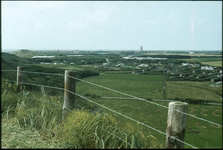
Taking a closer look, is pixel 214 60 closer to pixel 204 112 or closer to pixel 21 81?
pixel 204 112

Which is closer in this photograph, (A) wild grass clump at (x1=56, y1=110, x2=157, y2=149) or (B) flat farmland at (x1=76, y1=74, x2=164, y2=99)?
(A) wild grass clump at (x1=56, y1=110, x2=157, y2=149)

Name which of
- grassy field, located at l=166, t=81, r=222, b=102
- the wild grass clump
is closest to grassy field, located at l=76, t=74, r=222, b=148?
grassy field, located at l=166, t=81, r=222, b=102

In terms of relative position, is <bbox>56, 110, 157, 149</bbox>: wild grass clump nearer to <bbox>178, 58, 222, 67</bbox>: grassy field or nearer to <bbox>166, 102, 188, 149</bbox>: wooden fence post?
<bbox>166, 102, 188, 149</bbox>: wooden fence post

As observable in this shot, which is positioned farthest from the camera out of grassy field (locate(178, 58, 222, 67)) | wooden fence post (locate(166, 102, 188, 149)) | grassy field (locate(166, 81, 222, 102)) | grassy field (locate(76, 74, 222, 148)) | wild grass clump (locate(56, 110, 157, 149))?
grassy field (locate(178, 58, 222, 67))

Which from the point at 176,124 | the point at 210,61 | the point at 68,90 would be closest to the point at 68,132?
the point at 68,90

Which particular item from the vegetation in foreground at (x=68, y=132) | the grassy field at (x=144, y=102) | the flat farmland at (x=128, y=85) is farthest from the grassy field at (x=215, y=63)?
the vegetation in foreground at (x=68, y=132)

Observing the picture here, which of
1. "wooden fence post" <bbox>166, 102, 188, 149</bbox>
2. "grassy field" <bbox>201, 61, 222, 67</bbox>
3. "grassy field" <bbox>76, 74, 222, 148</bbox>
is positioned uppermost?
"wooden fence post" <bbox>166, 102, 188, 149</bbox>

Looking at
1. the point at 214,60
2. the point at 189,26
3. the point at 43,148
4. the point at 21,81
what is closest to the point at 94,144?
the point at 43,148

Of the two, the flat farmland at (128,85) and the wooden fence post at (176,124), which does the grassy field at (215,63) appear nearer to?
the flat farmland at (128,85)
